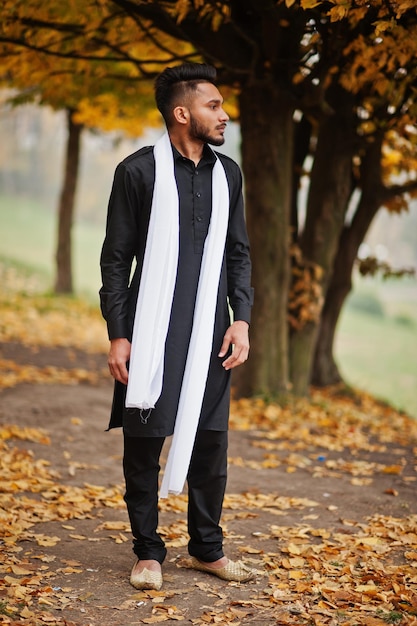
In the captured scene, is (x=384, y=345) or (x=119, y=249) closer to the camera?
(x=119, y=249)

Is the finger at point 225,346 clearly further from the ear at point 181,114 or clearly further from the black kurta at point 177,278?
the ear at point 181,114

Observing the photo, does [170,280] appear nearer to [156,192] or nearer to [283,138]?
[156,192]

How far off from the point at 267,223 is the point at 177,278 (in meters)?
4.88

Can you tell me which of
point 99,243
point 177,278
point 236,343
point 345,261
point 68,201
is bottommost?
point 236,343

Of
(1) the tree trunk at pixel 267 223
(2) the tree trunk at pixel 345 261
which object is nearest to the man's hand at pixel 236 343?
(1) the tree trunk at pixel 267 223

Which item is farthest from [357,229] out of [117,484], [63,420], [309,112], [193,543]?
[193,543]

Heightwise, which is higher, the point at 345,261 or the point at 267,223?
the point at 267,223

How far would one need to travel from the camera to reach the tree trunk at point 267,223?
815 cm

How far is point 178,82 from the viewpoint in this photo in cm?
374

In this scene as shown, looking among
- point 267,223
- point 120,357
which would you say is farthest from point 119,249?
point 267,223

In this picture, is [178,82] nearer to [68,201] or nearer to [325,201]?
[325,201]

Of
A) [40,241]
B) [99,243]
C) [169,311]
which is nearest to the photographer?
[169,311]

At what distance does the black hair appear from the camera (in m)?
3.71

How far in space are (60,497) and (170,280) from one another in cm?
223
